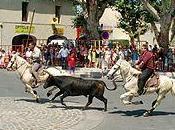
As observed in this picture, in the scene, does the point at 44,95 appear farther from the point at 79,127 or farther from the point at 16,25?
the point at 16,25

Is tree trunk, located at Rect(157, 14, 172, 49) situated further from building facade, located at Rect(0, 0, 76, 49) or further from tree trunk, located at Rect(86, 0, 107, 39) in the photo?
building facade, located at Rect(0, 0, 76, 49)

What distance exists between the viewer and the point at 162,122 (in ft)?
44.5

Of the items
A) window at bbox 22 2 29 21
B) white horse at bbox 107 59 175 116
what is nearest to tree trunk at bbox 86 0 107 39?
window at bbox 22 2 29 21

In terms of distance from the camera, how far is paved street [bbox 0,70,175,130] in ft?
42.4

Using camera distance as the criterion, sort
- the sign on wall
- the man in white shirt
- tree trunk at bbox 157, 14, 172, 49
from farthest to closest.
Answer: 1. the sign on wall
2. the man in white shirt
3. tree trunk at bbox 157, 14, 172, 49

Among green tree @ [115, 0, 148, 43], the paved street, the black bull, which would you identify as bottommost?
the paved street

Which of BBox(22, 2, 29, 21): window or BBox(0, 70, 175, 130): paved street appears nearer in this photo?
BBox(0, 70, 175, 130): paved street

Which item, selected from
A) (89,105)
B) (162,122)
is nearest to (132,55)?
(89,105)

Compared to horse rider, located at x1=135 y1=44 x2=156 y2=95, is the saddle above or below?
below

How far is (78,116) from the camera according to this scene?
14.4 meters

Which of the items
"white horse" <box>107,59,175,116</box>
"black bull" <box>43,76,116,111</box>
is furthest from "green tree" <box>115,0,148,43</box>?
"white horse" <box>107,59,175,116</box>

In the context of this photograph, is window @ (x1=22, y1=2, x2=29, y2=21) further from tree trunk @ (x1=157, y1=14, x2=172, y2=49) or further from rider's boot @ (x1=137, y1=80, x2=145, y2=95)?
rider's boot @ (x1=137, y1=80, x2=145, y2=95)

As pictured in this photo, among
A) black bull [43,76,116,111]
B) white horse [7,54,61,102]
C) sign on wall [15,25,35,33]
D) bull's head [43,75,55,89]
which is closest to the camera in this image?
black bull [43,76,116,111]

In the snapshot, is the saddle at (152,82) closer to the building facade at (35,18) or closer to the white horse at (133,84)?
the white horse at (133,84)
